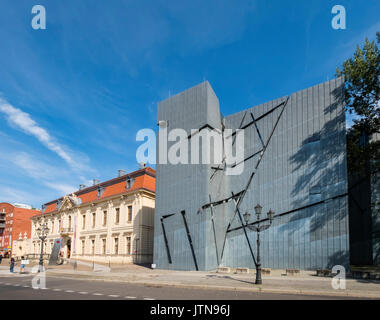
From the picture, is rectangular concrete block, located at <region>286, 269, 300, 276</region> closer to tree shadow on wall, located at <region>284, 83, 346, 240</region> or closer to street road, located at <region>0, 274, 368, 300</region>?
tree shadow on wall, located at <region>284, 83, 346, 240</region>

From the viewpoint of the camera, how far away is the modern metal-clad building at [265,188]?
24.2 meters

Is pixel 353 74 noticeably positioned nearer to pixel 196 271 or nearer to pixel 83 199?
pixel 196 271

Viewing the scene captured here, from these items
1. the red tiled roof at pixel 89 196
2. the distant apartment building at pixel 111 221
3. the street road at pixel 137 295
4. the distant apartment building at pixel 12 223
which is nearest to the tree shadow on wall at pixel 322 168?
the street road at pixel 137 295

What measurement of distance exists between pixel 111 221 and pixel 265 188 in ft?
78.7

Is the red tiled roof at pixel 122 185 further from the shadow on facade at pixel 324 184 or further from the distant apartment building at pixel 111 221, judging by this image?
the shadow on facade at pixel 324 184

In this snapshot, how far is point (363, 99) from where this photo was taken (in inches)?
1075

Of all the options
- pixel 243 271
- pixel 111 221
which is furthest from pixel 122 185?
pixel 243 271

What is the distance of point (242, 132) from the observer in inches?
1200

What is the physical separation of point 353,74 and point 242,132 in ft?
34.4

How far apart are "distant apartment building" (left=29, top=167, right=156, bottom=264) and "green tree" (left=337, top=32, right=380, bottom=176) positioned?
2373 cm

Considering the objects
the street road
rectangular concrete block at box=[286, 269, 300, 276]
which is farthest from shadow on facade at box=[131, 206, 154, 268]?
the street road

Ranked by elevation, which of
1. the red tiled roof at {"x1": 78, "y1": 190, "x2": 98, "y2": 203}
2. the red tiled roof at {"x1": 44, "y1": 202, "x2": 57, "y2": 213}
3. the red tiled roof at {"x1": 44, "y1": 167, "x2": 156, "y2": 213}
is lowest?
the red tiled roof at {"x1": 44, "y1": 202, "x2": 57, "y2": 213}

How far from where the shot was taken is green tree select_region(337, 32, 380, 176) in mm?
25922

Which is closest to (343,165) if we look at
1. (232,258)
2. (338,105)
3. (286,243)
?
(338,105)
